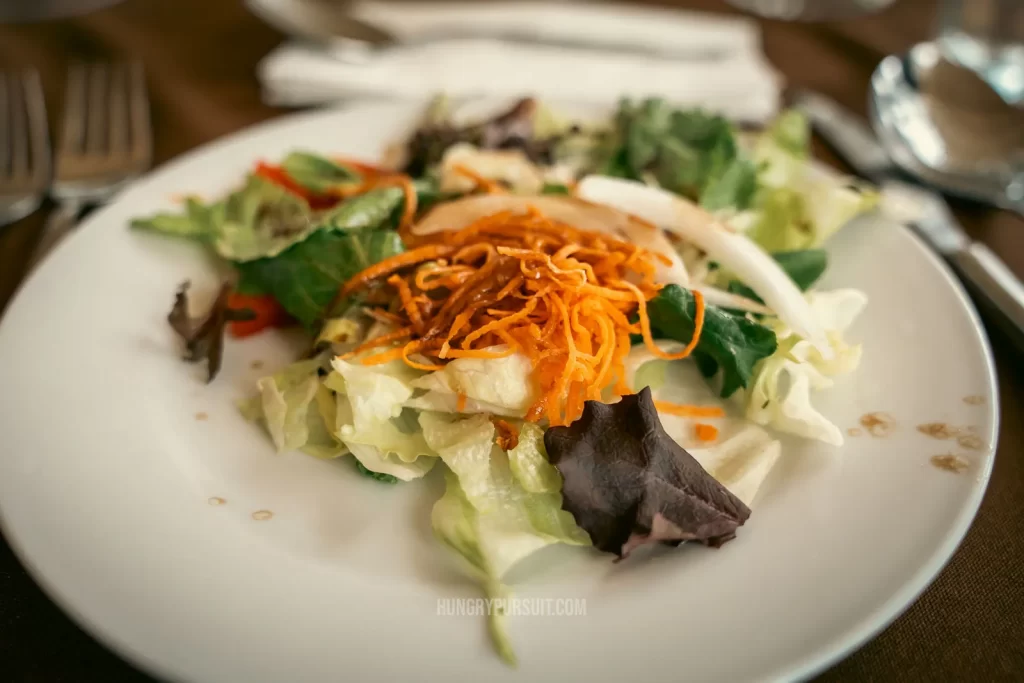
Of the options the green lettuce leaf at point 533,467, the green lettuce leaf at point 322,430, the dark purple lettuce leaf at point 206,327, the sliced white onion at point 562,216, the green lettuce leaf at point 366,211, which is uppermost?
the sliced white onion at point 562,216

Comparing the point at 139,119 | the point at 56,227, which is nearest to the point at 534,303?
the point at 56,227

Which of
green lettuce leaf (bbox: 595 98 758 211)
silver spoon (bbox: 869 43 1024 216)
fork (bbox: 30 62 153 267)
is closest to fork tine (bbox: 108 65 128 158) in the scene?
fork (bbox: 30 62 153 267)

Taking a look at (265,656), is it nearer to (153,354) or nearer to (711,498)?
(711,498)

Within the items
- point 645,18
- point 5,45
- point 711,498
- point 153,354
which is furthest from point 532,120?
point 5,45

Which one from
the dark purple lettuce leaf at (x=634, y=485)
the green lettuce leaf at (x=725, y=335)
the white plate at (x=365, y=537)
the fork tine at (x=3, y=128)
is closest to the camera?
the white plate at (x=365, y=537)

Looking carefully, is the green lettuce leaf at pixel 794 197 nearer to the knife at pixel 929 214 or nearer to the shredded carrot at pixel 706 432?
the knife at pixel 929 214

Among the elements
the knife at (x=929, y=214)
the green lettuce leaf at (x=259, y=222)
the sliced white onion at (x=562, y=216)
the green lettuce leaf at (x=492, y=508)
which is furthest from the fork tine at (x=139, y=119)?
the knife at (x=929, y=214)

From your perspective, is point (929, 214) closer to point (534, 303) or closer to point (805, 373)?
point (805, 373)
